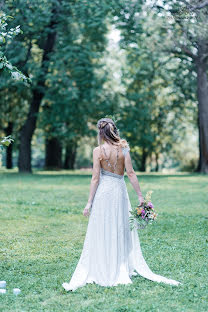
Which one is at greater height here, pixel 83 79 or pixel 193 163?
pixel 83 79

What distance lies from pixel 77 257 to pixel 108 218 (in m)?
1.88

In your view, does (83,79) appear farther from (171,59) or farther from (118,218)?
(118,218)

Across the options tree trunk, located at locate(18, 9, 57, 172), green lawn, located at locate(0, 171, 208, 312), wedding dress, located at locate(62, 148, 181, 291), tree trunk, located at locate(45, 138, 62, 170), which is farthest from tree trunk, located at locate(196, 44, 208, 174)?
wedding dress, located at locate(62, 148, 181, 291)

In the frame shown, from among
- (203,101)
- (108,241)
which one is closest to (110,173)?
(108,241)

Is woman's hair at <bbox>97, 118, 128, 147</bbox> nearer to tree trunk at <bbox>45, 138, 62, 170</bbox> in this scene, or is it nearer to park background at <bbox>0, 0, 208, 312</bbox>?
park background at <bbox>0, 0, 208, 312</bbox>

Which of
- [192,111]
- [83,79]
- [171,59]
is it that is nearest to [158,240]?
[83,79]

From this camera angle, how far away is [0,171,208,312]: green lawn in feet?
17.7

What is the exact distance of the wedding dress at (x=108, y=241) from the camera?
20.4ft

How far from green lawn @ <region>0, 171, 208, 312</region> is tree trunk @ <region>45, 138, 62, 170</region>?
1868 centimetres

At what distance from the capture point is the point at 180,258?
7688mm

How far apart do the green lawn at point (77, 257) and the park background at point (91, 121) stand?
0.02 metres

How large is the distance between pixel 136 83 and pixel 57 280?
27363 mm

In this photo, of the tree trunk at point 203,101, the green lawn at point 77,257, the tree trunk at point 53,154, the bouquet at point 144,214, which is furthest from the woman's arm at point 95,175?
the tree trunk at point 53,154

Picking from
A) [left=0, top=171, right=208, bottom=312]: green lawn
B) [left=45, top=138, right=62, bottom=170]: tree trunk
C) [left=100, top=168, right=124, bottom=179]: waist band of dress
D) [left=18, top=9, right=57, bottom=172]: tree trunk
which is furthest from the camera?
[left=45, top=138, right=62, bottom=170]: tree trunk
